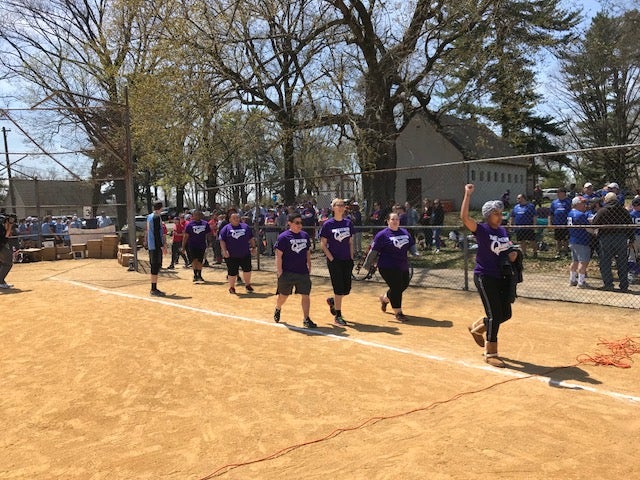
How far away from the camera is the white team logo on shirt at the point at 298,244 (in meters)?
7.81

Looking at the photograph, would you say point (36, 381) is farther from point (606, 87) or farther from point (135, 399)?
point (606, 87)

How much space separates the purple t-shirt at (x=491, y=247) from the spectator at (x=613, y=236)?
457 centimetres

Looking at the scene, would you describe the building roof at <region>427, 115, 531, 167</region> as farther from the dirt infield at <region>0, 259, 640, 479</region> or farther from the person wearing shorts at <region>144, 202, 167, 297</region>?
the dirt infield at <region>0, 259, 640, 479</region>

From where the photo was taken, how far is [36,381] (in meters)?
5.58

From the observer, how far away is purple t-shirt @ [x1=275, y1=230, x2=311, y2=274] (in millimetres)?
7785

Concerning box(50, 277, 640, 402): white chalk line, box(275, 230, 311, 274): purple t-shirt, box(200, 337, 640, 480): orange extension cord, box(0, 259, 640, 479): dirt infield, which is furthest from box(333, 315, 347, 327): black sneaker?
box(200, 337, 640, 480): orange extension cord

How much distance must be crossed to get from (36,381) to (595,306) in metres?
8.67

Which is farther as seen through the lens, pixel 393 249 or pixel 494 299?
pixel 393 249

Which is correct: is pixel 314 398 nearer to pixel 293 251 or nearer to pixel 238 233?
pixel 293 251

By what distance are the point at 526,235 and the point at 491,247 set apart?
933 cm

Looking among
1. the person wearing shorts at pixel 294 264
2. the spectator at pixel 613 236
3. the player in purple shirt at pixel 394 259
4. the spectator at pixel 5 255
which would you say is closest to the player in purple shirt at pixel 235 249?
the person wearing shorts at pixel 294 264

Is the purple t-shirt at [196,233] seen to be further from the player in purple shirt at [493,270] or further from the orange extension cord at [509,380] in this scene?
the orange extension cord at [509,380]

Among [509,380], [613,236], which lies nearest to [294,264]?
[509,380]

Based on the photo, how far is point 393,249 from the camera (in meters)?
8.21
